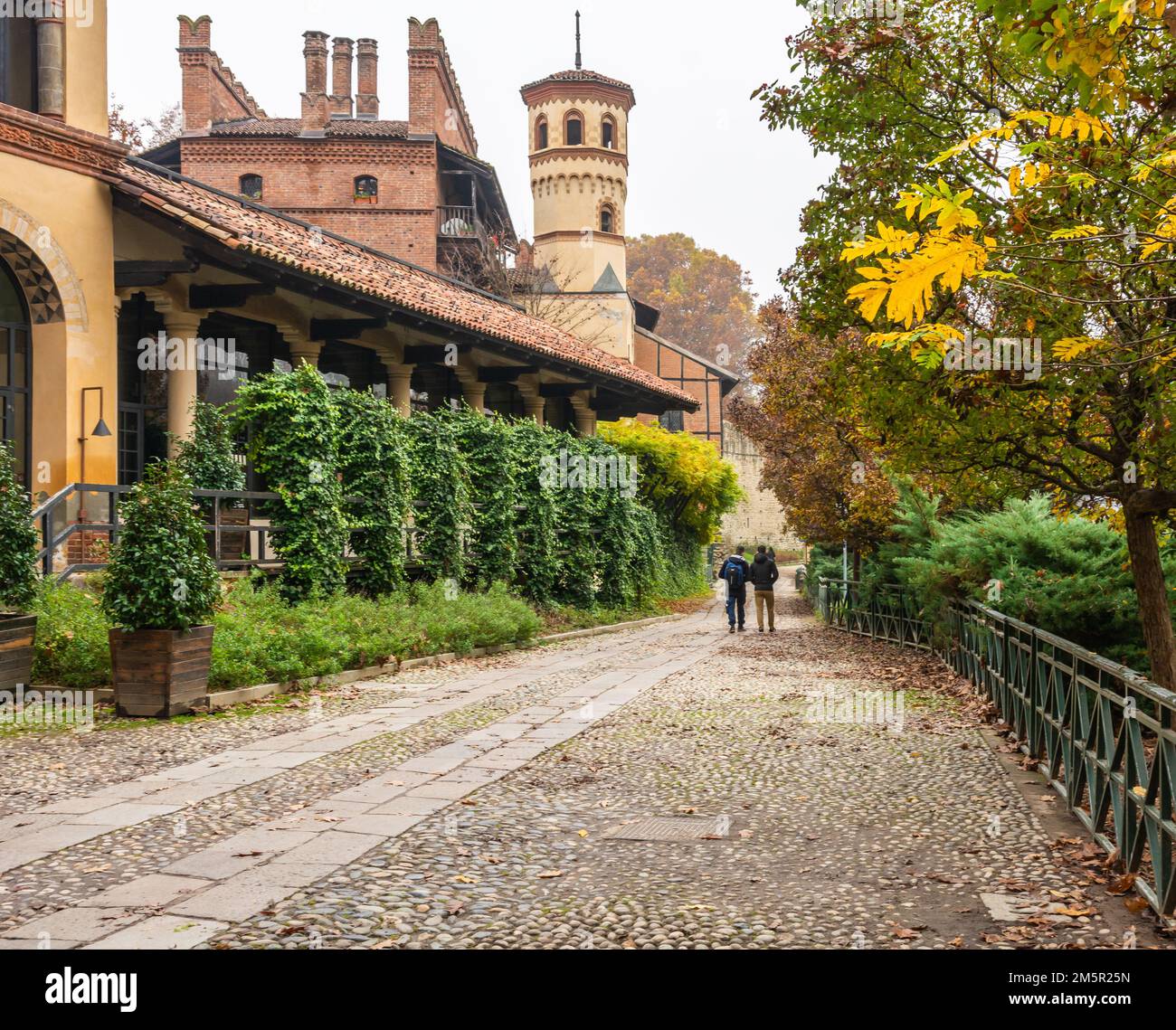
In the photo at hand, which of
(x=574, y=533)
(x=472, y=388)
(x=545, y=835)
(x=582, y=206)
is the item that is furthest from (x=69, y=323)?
(x=582, y=206)

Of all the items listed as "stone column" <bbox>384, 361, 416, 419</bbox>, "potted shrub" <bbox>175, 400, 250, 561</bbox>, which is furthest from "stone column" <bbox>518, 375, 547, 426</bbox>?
"potted shrub" <bbox>175, 400, 250, 561</bbox>

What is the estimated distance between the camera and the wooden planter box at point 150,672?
8977mm

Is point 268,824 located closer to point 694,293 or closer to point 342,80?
point 342,80

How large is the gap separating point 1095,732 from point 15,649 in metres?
7.97

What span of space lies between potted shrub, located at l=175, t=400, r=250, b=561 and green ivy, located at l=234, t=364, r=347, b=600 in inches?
37.2

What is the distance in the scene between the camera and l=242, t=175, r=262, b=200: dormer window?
3703cm

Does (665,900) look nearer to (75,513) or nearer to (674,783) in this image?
(674,783)

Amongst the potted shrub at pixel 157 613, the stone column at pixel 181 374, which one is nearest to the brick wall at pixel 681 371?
the stone column at pixel 181 374

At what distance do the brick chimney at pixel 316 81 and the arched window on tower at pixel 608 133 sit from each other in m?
12.0

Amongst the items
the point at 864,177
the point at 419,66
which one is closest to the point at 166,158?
the point at 419,66

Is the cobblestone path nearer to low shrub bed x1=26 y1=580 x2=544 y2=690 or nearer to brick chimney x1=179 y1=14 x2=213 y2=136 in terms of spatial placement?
low shrub bed x1=26 y1=580 x2=544 y2=690

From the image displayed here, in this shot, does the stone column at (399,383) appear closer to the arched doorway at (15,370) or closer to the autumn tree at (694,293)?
the arched doorway at (15,370)

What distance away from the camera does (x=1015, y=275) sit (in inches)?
237

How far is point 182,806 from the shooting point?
6.11 m
